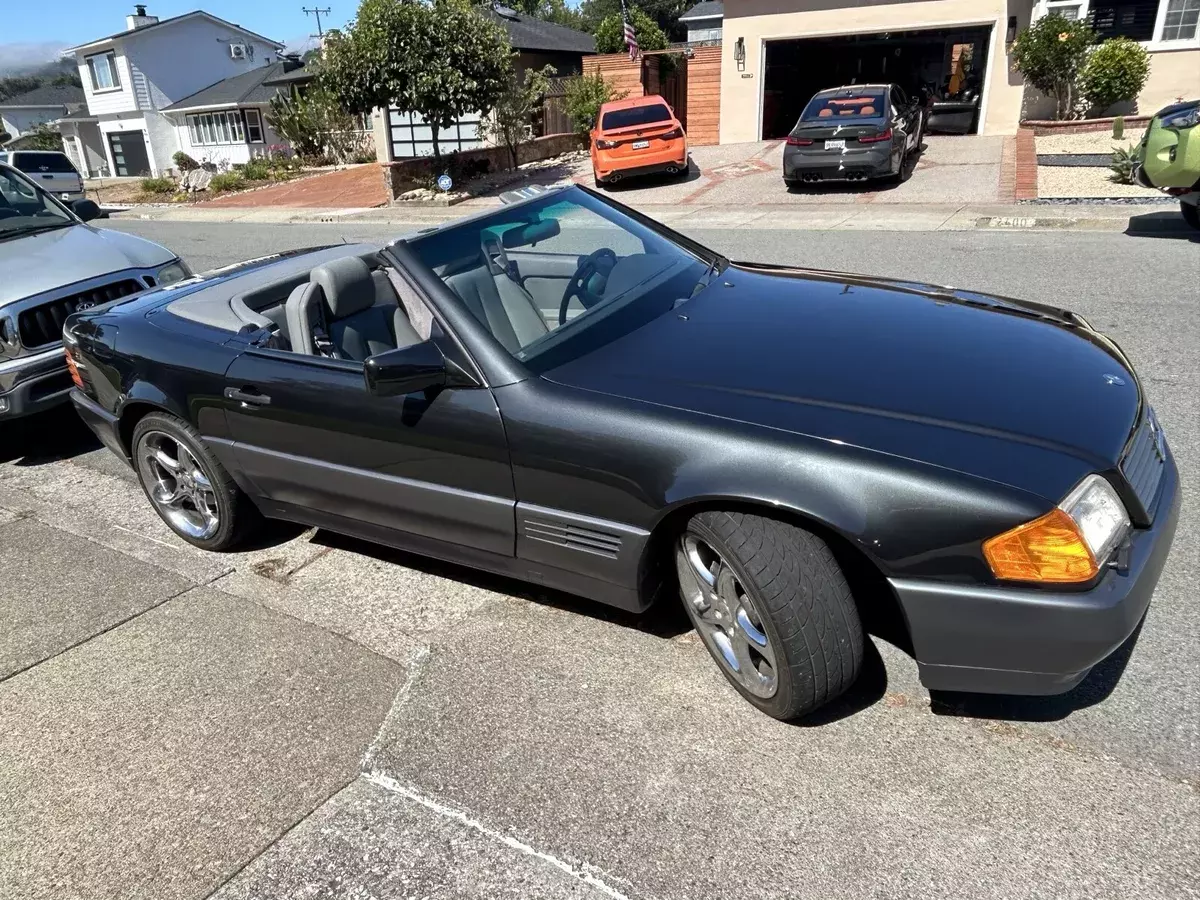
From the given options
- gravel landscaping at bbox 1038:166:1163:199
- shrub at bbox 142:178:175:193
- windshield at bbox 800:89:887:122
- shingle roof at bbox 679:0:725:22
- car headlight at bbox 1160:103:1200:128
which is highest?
shingle roof at bbox 679:0:725:22

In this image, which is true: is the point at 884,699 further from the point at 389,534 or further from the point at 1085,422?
the point at 389,534

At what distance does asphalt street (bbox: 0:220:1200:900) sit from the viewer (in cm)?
223

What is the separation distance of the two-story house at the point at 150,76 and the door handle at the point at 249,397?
42590 mm

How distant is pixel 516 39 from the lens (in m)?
34.4

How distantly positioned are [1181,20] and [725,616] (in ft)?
67.6

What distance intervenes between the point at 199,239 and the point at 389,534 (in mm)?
15155

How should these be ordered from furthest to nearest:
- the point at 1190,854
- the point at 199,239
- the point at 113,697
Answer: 1. the point at 199,239
2. the point at 113,697
3. the point at 1190,854

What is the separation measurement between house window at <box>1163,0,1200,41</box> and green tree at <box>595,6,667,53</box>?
17.3 metres

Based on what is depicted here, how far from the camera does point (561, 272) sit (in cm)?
363

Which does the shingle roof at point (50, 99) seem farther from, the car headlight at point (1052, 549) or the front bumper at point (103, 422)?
the car headlight at point (1052, 549)

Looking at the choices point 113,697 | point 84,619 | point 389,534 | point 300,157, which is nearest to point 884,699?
point 389,534

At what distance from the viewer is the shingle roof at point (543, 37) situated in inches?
1374

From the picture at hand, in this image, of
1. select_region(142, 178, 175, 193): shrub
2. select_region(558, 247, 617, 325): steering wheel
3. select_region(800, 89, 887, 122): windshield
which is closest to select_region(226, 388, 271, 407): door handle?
select_region(558, 247, 617, 325): steering wheel

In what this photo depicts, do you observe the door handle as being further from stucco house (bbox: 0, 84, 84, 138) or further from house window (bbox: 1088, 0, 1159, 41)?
stucco house (bbox: 0, 84, 84, 138)
